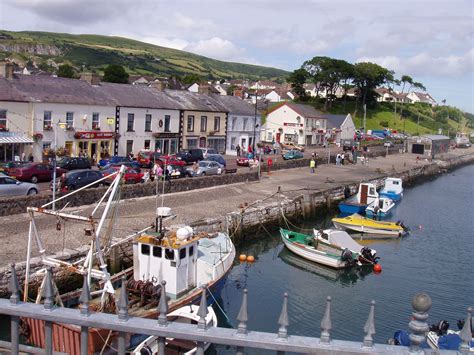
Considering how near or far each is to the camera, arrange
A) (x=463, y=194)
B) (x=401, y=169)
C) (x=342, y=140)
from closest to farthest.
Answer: (x=463, y=194), (x=401, y=169), (x=342, y=140)

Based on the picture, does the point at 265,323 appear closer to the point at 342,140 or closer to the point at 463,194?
the point at 463,194

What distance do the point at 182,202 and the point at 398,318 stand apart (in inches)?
623

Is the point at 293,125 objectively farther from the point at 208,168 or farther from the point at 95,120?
the point at 95,120

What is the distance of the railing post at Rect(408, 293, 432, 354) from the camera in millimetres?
5098

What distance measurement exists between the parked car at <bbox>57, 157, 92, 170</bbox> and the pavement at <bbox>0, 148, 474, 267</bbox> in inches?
343

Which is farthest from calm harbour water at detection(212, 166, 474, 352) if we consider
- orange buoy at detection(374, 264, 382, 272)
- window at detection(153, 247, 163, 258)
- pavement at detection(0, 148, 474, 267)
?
window at detection(153, 247, 163, 258)

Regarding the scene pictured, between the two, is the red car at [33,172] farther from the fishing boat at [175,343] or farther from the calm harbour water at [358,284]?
the fishing boat at [175,343]

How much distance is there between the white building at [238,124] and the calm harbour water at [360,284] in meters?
25.3

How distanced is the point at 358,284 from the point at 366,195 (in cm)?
1890

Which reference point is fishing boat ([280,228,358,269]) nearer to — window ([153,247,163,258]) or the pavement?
the pavement

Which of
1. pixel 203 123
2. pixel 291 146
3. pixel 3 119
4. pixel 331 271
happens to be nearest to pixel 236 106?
pixel 203 123

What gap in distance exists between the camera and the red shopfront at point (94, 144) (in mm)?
43656

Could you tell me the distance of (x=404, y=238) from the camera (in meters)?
35.4

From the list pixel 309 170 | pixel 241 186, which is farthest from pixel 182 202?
pixel 309 170
